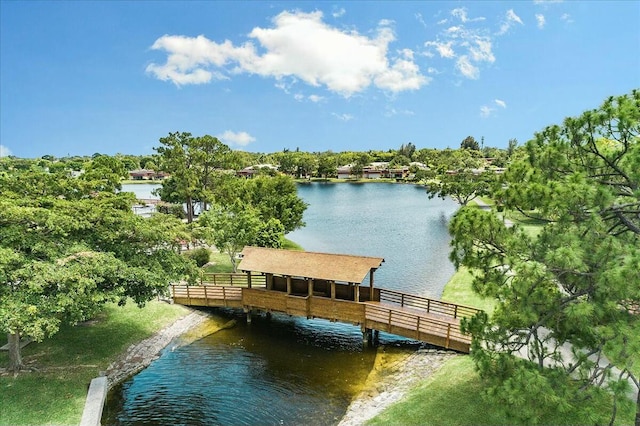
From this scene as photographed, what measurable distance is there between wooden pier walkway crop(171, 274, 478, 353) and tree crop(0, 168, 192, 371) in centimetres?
501

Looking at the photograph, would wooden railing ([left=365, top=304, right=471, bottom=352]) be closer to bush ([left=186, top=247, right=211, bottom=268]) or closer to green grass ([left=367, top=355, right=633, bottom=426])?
green grass ([left=367, top=355, right=633, bottom=426])

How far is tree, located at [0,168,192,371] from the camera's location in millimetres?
12812

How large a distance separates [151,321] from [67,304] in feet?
26.5

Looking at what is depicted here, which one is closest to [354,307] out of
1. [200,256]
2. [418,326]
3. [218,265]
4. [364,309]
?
[364,309]

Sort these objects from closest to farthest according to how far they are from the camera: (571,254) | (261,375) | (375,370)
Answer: (571,254) < (261,375) < (375,370)

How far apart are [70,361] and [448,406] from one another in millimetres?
14360

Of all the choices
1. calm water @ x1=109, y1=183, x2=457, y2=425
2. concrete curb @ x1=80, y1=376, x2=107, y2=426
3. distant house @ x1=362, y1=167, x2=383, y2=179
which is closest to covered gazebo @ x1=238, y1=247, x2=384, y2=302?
calm water @ x1=109, y1=183, x2=457, y2=425

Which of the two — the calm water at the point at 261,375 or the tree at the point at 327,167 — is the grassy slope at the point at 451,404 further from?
the tree at the point at 327,167

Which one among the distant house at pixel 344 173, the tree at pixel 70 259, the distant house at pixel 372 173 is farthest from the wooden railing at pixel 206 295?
the distant house at pixel 344 173

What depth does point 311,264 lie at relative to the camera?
1952 centimetres

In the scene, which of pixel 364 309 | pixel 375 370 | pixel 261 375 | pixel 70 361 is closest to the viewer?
pixel 70 361

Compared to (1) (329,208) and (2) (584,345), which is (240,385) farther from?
(1) (329,208)

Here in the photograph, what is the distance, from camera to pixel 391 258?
35.0m

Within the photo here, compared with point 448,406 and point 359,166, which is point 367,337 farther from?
point 359,166
